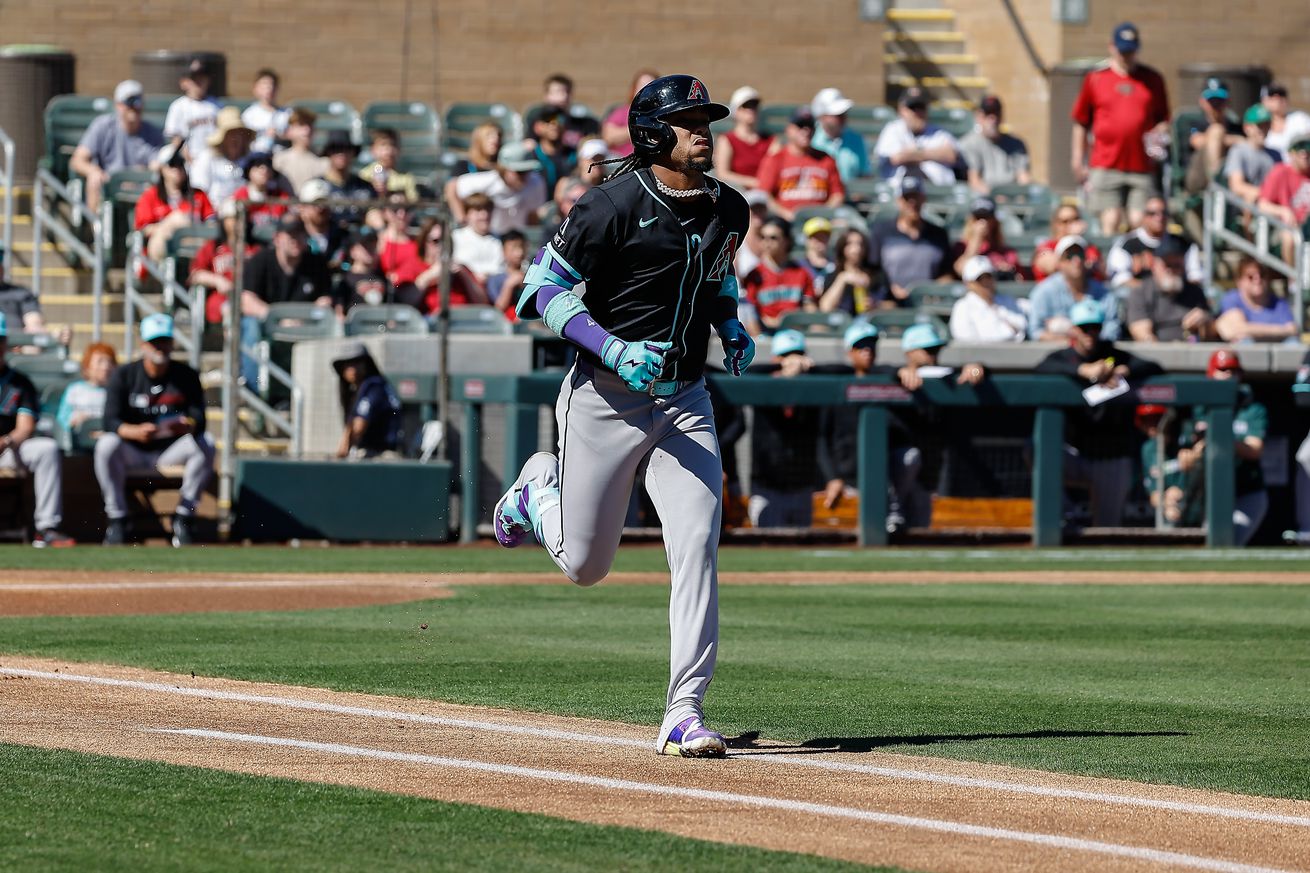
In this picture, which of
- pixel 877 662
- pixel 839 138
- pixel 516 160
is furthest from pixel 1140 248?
pixel 877 662

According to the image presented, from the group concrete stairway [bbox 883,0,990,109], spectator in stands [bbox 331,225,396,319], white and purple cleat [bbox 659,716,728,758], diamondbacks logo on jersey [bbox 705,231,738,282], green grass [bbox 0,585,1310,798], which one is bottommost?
green grass [bbox 0,585,1310,798]

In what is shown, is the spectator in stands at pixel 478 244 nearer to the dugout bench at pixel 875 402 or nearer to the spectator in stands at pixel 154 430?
the dugout bench at pixel 875 402

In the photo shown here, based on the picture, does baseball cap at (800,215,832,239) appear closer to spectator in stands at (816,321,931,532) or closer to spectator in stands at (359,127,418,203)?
spectator in stands at (816,321,931,532)

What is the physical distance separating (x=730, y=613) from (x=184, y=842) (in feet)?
21.8

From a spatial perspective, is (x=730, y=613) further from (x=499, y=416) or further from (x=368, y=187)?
(x=368, y=187)

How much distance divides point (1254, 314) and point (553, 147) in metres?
6.52

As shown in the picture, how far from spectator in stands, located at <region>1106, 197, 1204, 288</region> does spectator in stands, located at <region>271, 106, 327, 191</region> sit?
22.8 feet

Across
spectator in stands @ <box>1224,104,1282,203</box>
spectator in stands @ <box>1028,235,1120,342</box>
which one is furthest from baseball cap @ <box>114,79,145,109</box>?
spectator in stands @ <box>1224,104,1282,203</box>

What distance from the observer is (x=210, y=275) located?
18047mm

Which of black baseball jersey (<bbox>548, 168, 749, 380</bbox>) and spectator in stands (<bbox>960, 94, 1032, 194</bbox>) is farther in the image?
spectator in stands (<bbox>960, 94, 1032, 194</bbox>)

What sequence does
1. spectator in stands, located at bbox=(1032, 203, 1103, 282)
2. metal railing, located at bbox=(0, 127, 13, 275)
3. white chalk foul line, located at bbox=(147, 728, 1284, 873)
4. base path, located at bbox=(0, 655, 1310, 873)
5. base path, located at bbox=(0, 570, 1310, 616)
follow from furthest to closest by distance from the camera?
spectator in stands, located at bbox=(1032, 203, 1103, 282)
metal railing, located at bbox=(0, 127, 13, 275)
base path, located at bbox=(0, 570, 1310, 616)
base path, located at bbox=(0, 655, 1310, 873)
white chalk foul line, located at bbox=(147, 728, 1284, 873)

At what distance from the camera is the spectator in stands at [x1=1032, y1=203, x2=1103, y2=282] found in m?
19.3

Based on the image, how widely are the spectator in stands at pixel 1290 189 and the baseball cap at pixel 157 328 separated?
35.2ft

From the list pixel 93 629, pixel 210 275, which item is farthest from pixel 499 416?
pixel 93 629
